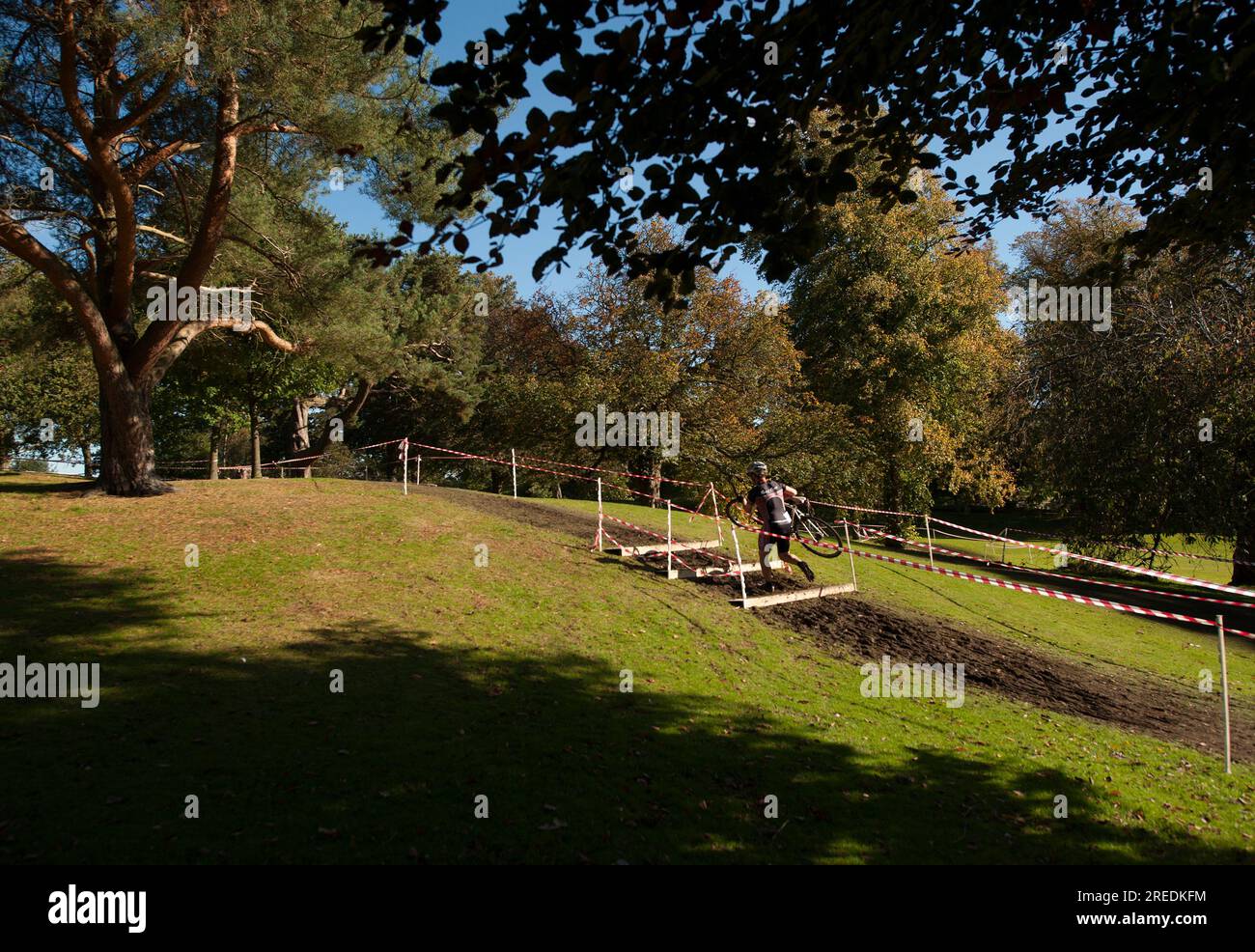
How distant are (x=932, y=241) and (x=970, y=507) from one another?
94.3 ft

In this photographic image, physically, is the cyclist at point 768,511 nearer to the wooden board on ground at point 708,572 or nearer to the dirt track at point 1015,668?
the wooden board on ground at point 708,572

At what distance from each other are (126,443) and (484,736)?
13.3 meters

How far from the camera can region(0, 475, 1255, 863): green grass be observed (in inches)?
212

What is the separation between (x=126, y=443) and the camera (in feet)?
51.8

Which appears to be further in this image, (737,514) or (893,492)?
(893,492)

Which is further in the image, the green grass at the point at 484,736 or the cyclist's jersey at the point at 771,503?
the cyclist's jersey at the point at 771,503

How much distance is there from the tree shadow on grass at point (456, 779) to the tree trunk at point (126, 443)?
7.77 metres

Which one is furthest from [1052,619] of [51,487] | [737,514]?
[51,487]

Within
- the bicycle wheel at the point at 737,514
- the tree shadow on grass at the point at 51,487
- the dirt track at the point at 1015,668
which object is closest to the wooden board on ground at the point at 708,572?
the dirt track at the point at 1015,668

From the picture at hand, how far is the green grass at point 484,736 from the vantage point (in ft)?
17.7

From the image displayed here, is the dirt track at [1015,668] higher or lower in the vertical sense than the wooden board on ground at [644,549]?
lower

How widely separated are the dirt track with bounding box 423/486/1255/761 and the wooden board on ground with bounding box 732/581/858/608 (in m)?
0.16

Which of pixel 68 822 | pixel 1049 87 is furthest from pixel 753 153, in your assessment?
pixel 68 822

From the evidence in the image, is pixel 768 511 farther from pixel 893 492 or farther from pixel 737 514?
pixel 893 492
